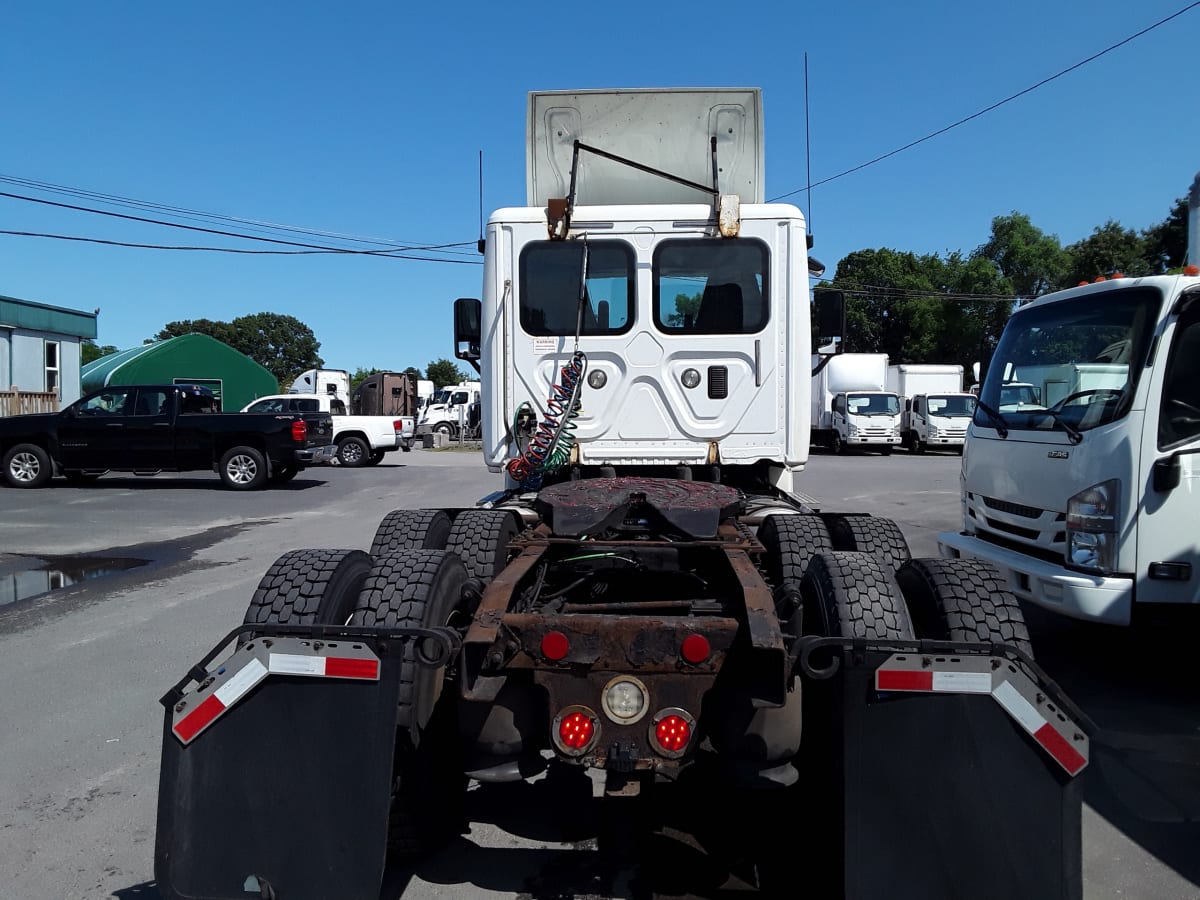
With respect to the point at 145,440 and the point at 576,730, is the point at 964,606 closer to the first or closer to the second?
the point at 576,730

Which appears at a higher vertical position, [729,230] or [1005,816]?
[729,230]

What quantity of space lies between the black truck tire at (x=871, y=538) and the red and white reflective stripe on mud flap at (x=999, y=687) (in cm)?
189

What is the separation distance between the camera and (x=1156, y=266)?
121 feet

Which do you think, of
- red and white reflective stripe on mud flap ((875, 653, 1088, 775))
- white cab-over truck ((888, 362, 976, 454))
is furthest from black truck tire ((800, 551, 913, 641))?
white cab-over truck ((888, 362, 976, 454))

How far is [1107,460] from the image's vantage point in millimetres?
5023

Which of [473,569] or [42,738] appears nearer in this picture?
[473,569]

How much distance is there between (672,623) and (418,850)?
1.36 m

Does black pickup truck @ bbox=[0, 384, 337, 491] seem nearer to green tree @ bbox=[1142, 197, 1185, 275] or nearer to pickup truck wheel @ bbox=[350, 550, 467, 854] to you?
pickup truck wheel @ bbox=[350, 550, 467, 854]

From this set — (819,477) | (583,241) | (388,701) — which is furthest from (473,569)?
(819,477)

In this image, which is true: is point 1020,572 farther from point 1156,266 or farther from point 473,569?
point 1156,266

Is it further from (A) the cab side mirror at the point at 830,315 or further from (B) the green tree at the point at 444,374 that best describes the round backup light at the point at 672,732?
(B) the green tree at the point at 444,374

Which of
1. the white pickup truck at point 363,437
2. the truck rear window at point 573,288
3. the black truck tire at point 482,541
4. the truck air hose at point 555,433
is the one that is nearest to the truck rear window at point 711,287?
the truck rear window at point 573,288

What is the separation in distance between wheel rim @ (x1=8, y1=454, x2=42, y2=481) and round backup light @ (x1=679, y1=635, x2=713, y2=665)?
17953mm

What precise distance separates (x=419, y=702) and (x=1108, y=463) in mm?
4101
